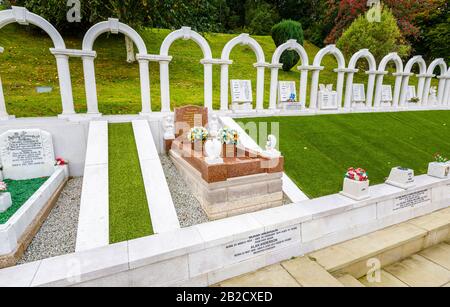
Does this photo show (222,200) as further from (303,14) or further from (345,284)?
(303,14)

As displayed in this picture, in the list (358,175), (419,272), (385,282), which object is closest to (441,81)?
(358,175)

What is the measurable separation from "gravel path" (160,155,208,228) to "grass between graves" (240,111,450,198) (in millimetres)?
2808

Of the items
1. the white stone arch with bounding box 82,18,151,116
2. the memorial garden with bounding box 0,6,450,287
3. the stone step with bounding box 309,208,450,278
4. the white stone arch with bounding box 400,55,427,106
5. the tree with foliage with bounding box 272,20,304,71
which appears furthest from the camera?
the tree with foliage with bounding box 272,20,304,71

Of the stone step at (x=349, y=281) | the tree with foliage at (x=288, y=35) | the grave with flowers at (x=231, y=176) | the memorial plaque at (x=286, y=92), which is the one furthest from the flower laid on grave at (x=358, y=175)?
the tree with foliage at (x=288, y=35)

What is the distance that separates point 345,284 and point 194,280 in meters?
2.66

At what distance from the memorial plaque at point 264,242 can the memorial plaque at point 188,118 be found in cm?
500

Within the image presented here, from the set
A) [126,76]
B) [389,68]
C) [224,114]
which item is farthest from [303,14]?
[224,114]

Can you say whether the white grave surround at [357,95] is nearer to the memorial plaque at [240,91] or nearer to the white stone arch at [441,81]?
the white stone arch at [441,81]

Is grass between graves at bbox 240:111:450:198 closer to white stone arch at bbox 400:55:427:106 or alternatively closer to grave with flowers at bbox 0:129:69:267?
white stone arch at bbox 400:55:427:106

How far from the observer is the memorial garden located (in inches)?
165

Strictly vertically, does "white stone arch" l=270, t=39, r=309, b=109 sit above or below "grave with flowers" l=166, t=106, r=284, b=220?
above

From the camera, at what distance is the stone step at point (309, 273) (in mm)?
4250

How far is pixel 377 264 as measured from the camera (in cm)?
520

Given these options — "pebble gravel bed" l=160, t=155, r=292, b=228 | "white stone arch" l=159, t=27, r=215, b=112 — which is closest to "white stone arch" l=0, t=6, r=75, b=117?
"white stone arch" l=159, t=27, r=215, b=112
